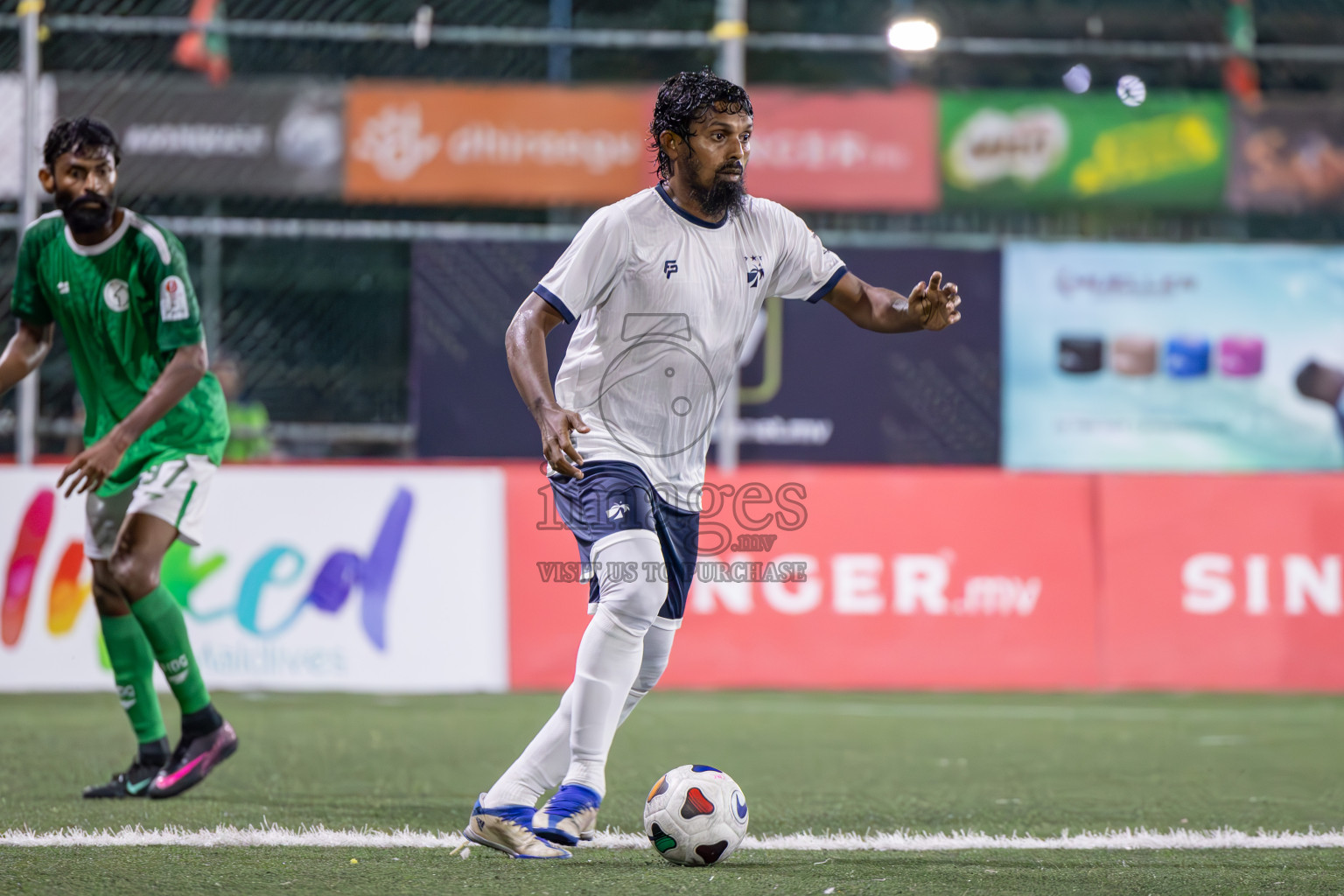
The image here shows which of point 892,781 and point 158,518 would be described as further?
point 892,781

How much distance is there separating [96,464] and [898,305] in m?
2.46

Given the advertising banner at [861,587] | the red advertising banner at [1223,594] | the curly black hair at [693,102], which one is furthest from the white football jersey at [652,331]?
the red advertising banner at [1223,594]

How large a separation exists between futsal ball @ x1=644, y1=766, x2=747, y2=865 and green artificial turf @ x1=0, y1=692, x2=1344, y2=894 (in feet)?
0.25

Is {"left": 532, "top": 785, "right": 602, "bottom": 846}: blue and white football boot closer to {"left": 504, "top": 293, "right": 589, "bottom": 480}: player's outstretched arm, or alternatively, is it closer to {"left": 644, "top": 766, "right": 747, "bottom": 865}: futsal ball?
{"left": 644, "top": 766, "right": 747, "bottom": 865}: futsal ball

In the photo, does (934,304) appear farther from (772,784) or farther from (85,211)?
(85,211)

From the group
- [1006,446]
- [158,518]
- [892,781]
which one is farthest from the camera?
[1006,446]

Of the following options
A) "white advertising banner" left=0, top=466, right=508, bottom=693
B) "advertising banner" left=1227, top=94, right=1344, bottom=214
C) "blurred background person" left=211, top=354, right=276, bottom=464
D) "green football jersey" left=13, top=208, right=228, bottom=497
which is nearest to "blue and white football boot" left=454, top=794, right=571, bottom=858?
"green football jersey" left=13, top=208, right=228, bottom=497

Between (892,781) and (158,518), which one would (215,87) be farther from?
(892,781)

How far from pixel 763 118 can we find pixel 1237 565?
456cm

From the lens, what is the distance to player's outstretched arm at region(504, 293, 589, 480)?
4094mm

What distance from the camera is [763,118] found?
11664 mm

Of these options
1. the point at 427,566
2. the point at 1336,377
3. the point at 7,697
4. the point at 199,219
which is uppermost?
the point at 199,219

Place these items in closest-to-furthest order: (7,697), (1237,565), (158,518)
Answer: (158,518) → (7,697) → (1237,565)

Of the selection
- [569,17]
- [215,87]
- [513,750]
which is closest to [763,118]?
[569,17]
